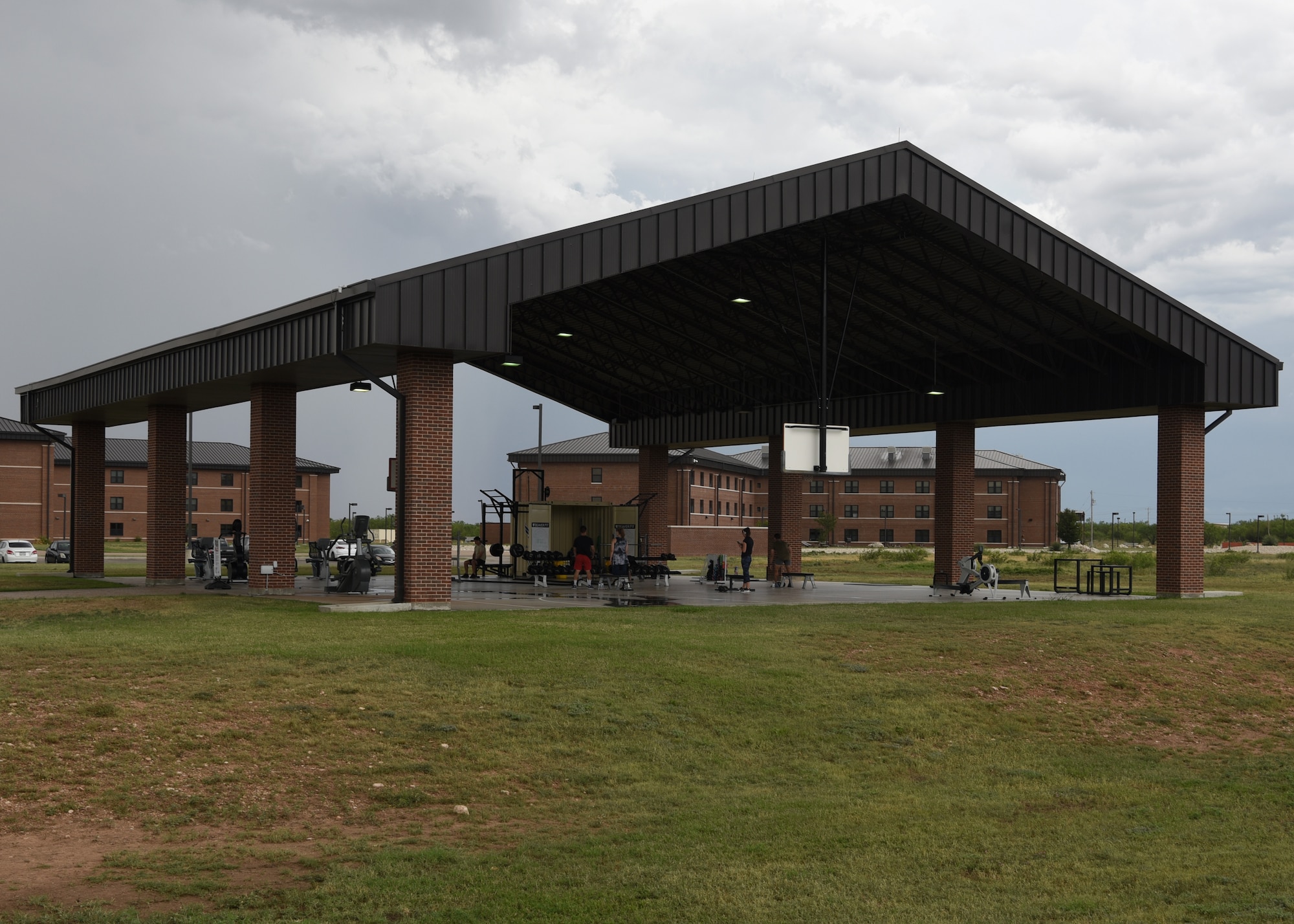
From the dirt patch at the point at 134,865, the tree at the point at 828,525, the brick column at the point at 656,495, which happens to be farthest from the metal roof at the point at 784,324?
the tree at the point at 828,525

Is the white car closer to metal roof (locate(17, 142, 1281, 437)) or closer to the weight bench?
metal roof (locate(17, 142, 1281, 437))

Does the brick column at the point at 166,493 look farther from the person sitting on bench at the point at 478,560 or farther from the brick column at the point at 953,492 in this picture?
the brick column at the point at 953,492

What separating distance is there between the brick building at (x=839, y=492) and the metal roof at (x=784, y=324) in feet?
140

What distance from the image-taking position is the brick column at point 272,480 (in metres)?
27.7

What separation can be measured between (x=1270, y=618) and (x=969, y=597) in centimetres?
791

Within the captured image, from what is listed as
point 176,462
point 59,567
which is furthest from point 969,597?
point 59,567

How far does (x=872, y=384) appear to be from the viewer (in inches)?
1500

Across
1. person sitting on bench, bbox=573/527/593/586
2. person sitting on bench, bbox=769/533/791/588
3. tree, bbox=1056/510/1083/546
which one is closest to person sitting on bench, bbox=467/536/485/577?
person sitting on bench, bbox=573/527/593/586

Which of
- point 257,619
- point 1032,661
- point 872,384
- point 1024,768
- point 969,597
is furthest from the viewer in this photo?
point 872,384

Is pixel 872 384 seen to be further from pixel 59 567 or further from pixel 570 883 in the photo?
pixel 59 567

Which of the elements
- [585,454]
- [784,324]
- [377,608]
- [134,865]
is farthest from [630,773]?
[585,454]

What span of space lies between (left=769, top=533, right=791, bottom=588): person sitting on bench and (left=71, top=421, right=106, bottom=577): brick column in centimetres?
2138

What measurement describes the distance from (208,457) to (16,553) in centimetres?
3512

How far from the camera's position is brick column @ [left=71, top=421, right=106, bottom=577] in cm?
3766
